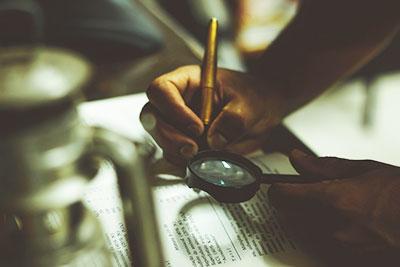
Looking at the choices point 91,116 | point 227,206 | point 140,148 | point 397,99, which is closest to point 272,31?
point 397,99

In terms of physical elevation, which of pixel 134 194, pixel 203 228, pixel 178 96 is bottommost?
pixel 203 228

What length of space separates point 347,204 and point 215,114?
295 millimetres

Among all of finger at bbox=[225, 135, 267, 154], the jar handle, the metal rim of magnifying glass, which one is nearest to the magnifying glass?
the metal rim of magnifying glass

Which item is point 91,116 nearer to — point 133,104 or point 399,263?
point 133,104

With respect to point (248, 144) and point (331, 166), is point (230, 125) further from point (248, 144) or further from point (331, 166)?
point (331, 166)

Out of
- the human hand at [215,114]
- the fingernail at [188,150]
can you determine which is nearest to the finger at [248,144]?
the human hand at [215,114]

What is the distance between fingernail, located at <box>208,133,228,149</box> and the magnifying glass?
68 millimetres

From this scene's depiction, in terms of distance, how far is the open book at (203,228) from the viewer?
83 cm

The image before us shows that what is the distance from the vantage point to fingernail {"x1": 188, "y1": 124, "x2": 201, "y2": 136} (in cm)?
97

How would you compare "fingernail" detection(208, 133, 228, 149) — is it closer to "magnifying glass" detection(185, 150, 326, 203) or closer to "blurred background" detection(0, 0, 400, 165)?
"magnifying glass" detection(185, 150, 326, 203)

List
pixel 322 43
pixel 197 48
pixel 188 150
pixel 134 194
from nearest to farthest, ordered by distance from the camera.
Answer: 1. pixel 134 194
2. pixel 188 150
3. pixel 322 43
4. pixel 197 48

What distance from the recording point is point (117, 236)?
2.76ft

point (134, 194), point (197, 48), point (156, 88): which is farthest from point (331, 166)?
point (197, 48)

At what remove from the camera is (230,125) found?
1010 mm
